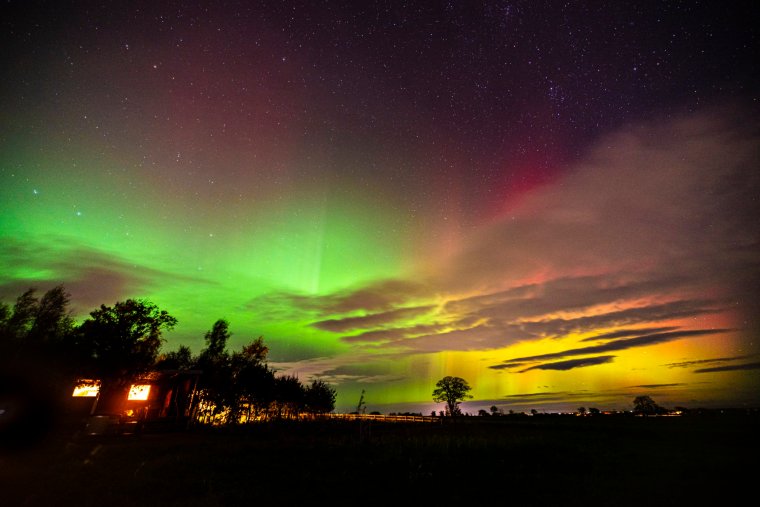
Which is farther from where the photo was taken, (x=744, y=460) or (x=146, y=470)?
(x=744, y=460)

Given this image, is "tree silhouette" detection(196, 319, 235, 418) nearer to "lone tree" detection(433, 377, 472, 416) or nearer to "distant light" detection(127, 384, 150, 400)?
"distant light" detection(127, 384, 150, 400)

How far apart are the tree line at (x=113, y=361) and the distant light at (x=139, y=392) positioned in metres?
3.99

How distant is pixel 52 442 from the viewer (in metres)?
17.7

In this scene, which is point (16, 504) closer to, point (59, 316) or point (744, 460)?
point (744, 460)

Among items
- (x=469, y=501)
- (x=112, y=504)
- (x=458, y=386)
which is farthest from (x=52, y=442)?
(x=458, y=386)

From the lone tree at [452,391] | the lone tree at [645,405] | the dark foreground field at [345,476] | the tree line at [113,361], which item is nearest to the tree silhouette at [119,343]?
the tree line at [113,361]

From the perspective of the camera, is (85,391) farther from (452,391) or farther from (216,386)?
(452,391)

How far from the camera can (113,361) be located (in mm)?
28484

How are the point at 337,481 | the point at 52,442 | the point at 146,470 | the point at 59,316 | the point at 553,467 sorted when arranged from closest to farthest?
the point at 337,481
the point at 146,470
the point at 553,467
the point at 52,442
the point at 59,316

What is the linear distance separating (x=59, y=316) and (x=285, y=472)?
198ft

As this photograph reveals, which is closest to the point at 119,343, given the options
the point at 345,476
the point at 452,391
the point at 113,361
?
the point at 113,361

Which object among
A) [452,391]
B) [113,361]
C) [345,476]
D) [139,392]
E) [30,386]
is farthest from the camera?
[452,391]

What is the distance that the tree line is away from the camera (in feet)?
90.3

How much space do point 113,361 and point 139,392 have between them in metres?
9.22
